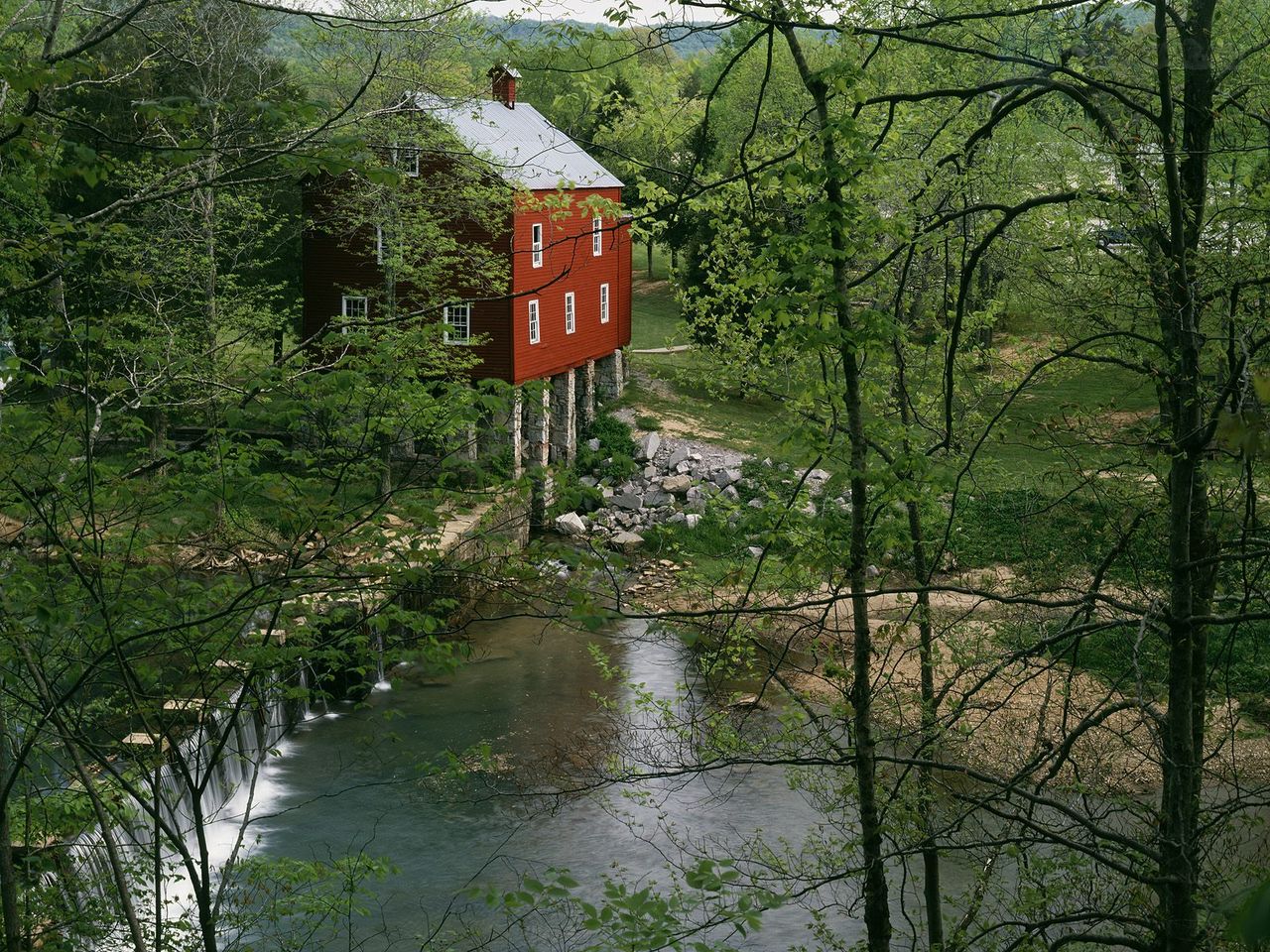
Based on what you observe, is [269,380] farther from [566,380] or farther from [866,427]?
[566,380]

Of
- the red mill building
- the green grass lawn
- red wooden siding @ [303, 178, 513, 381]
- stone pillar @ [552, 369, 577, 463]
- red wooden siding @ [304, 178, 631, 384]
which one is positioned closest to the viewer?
the red mill building

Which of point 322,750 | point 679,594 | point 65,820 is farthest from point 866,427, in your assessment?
point 679,594

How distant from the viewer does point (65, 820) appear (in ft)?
Answer: 27.0

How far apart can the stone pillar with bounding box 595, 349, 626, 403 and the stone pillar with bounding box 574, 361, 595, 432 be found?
1235 mm

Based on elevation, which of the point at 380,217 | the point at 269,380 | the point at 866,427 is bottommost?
the point at 866,427

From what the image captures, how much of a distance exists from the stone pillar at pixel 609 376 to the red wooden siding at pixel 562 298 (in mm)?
505

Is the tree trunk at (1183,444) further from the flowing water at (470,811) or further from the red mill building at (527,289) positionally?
the red mill building at (527,289)

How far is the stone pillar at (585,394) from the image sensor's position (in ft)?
109

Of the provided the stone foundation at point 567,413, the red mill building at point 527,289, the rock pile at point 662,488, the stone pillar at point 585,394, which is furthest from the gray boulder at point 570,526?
the stone pillar at point 585,394

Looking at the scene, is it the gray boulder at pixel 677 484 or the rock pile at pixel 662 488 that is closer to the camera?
the rock pile at pixel 662 488

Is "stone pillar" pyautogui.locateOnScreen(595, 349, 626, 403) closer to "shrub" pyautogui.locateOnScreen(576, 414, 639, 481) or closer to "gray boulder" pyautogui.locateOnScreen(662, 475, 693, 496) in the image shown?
"shrub" pyautogui.locateOnScreen(576, 414, 639, 481)

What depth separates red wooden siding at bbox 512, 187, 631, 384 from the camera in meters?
27.4

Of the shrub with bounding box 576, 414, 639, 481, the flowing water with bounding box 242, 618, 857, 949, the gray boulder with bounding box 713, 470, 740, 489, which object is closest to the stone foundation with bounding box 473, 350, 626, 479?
the shrub with bounding box 576, 414, 639, 481

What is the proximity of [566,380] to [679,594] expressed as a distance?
1037cm
